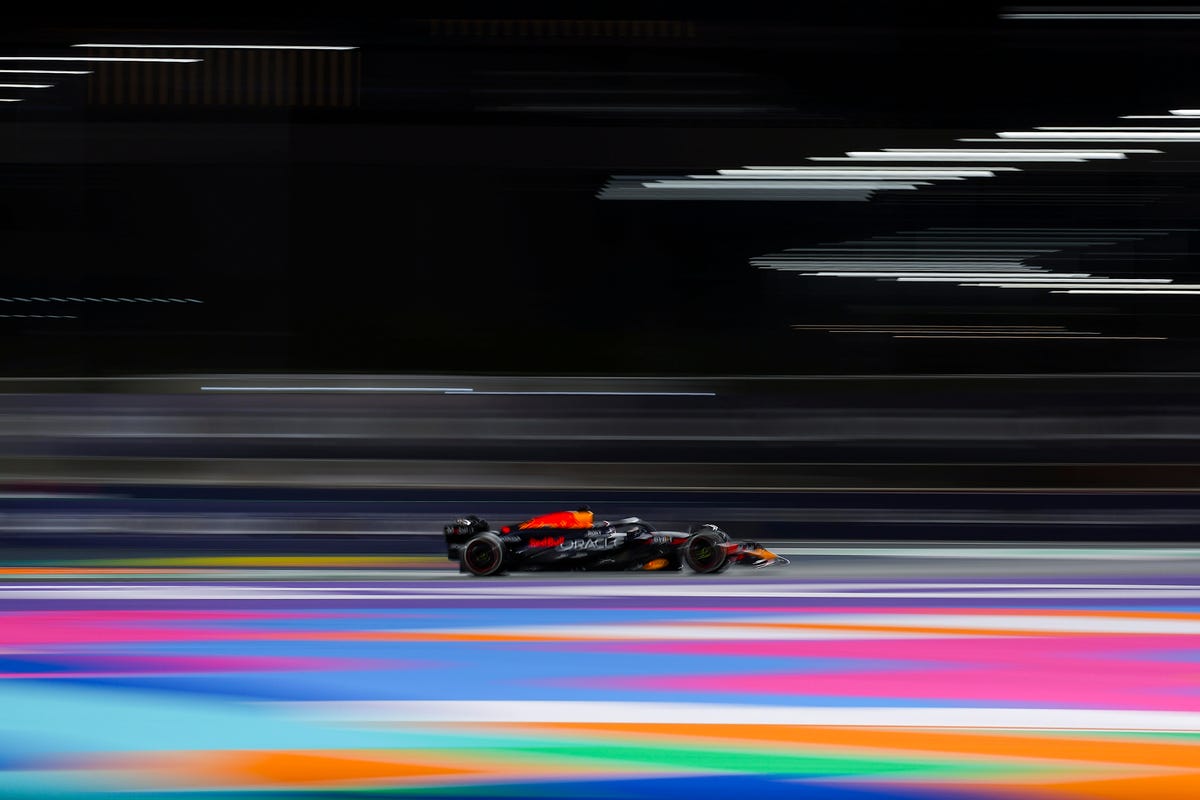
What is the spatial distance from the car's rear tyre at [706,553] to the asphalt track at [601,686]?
7cm

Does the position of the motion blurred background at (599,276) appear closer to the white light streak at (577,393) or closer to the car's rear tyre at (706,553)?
the white light streak at (577,393)

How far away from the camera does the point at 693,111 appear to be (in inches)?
277

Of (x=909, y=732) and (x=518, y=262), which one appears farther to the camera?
(x=518, y=262)

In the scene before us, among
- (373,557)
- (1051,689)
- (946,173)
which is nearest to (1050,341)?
(946,173)

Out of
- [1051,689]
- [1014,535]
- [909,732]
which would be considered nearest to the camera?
[909,732]

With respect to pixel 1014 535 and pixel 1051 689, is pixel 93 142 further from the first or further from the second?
pixel 1051 689

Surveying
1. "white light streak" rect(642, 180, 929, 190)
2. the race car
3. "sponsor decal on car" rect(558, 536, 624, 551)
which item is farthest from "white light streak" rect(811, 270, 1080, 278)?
"sponsor decal on car" rect(558, 536, 624, 551)

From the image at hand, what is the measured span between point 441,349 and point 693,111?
1.95 metres

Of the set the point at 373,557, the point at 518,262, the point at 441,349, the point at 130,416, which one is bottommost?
the point at 373,557

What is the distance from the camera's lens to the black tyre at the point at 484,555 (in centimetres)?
457

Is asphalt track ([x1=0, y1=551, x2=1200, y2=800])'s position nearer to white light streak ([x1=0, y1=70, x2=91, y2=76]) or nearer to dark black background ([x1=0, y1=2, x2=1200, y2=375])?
dark black background ([x1=0, y1=2, x2=1200, y2=375])

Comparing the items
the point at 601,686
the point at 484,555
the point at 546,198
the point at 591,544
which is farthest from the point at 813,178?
the point at 601,686

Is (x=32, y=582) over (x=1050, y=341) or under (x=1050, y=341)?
under

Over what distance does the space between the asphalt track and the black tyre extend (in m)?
0.12
